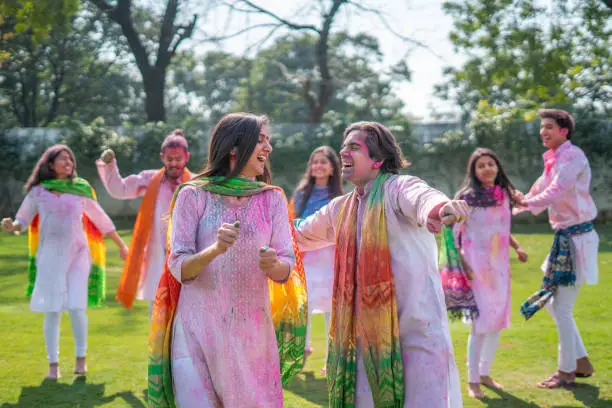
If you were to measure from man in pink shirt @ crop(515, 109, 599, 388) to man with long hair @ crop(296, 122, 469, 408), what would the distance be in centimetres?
295

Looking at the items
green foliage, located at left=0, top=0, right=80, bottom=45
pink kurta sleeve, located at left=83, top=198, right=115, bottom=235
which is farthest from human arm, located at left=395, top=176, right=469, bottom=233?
green foliage, located at left=0, top=0, right=80, bottom=45

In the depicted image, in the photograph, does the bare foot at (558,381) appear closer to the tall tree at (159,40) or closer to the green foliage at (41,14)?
the green foliage at (41,14)

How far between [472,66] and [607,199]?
495cm

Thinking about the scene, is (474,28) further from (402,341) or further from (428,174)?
(402,341)

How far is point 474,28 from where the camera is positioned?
20.5m

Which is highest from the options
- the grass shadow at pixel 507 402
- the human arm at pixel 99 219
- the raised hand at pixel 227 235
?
the raised hand at pixel 227 235

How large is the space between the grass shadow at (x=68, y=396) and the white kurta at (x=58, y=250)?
72cm

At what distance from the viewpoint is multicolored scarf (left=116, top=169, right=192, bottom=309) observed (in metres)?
7.24

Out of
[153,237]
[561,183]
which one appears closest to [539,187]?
[561,183]

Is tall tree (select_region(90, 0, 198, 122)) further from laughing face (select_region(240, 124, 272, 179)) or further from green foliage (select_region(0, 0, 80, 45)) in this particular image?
laughing face (select_region(240, 124, 272, 179))

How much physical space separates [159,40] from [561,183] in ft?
73.3

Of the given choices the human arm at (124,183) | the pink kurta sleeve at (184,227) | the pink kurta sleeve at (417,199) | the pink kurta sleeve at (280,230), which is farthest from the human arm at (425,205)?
the human arm at (124,183)

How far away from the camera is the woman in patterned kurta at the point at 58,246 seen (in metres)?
7.07

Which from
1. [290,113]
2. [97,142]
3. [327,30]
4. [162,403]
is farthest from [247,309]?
[290,113]
